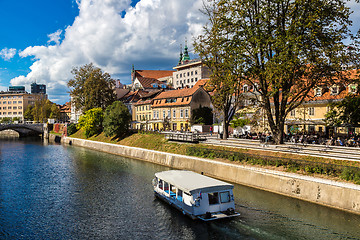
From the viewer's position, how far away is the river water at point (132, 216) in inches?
772

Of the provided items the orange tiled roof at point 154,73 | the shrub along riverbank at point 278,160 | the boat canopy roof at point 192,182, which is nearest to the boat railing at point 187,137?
the shrub along riverbank at point 278,160

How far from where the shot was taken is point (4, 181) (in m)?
35.9

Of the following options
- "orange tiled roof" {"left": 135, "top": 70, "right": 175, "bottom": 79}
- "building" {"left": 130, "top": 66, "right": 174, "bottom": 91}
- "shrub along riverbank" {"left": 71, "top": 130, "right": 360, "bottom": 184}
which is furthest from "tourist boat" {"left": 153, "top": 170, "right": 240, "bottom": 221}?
"orange tiled roof" {"left": 135, "top": 70, "right": 175, "bottom": 79}

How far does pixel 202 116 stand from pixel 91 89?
3763 cm

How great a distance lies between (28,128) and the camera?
11375 cm

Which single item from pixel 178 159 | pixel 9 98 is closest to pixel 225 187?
pixel 178 159

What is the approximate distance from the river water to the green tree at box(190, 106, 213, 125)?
1324 inches

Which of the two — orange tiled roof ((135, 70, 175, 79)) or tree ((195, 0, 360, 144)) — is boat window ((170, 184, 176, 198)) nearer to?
tree ((195, 0, 360, 144))

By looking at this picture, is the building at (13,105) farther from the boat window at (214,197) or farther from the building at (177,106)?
the boat window at (214,197)

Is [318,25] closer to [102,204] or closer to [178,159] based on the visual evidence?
[178,159]

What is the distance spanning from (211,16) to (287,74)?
18682 millimetres

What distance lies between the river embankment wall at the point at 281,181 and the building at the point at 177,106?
24681 millimetres

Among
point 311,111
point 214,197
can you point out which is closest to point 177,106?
point 311,111

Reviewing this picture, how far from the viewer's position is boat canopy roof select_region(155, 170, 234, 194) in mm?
21906
